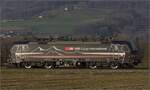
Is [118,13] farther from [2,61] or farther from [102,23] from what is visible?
[2,61]

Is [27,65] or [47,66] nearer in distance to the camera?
[47,66]

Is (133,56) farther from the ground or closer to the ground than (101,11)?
closer to the ground

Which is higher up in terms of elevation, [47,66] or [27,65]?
[27,65]

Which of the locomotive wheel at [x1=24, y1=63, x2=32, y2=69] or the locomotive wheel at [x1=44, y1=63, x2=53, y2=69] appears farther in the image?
the locomotive wheel at [x1=24, y1=63, x2=32, y2=69]

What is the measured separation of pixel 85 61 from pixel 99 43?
282 centimetres

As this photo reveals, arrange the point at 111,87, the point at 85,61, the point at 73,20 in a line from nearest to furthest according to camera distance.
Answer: the point at 111,87 → the point at 85,61 → the point at 73,20

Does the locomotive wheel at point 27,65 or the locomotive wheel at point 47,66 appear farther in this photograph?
the locomotive wheel at point 27,65

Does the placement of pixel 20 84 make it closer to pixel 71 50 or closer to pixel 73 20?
pixel 71 50

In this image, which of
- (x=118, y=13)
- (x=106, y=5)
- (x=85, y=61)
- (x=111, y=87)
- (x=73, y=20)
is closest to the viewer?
(x=111, y=87)

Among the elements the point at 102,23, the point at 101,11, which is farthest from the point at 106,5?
the point at 102,23

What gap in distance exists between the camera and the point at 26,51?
57.7m

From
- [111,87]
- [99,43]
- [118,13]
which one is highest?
[118,13]

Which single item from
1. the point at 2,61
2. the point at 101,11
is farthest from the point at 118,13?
the point at 2,61

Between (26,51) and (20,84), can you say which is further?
(26,51)
